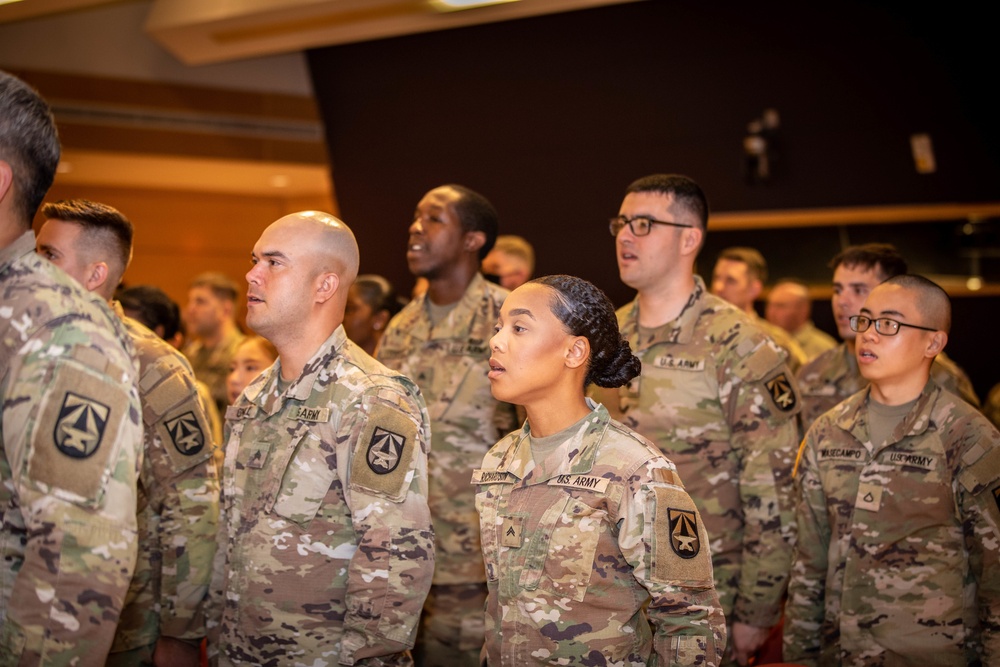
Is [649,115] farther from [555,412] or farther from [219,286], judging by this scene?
[555,412]

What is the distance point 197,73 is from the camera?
8.93 m

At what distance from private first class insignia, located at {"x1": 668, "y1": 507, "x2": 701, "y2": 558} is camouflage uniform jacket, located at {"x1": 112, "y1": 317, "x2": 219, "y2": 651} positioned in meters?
1.22

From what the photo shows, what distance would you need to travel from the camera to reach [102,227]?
8.59 ft

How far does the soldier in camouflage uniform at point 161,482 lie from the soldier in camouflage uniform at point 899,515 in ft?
5.37

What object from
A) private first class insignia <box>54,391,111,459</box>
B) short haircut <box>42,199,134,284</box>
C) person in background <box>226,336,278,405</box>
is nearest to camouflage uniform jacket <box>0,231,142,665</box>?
private first class insignia <box>54,391,111,459</box>

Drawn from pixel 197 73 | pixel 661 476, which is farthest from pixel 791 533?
pixel 197 73

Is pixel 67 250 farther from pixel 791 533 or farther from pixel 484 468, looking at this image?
pixel 791 533

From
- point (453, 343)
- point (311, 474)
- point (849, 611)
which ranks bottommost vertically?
point (849, 611)

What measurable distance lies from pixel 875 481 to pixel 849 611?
14.2 inches

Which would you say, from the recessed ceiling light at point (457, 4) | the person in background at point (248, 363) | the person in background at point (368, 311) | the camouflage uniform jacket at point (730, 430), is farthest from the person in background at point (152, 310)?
the recessed ceiling light at point (457, 4)

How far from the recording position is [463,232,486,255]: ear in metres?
3.42

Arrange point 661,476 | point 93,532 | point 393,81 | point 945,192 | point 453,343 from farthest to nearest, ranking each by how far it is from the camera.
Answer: point 393,81, point 945,192, point 453,343, point 661,476, point 93,532

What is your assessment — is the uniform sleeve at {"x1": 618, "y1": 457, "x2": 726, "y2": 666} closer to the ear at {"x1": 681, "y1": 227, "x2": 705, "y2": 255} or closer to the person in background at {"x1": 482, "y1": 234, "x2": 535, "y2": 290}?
the ear at {"x1": 681, "y1": 227, "x2": 705, "y2": 255}

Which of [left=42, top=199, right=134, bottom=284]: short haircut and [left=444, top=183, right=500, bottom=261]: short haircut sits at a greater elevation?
[left=444, top=183, right=500, bottom=261]: short haircut
